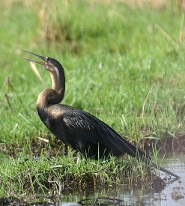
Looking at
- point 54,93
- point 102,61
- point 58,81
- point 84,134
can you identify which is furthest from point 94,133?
point 102,61

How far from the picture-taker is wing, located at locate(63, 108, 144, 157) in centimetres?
650

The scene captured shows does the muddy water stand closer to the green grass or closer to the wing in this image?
the green grass

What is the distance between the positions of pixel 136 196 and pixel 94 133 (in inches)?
40.6

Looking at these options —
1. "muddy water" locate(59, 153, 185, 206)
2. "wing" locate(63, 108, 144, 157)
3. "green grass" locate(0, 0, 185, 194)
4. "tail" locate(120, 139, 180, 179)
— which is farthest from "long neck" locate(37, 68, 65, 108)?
"muddy water" locate(59, 153, 185, 206)

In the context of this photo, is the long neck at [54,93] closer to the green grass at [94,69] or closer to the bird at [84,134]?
the bird at [84,134]

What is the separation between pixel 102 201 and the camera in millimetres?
5641

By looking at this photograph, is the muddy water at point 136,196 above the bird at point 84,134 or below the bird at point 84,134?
below

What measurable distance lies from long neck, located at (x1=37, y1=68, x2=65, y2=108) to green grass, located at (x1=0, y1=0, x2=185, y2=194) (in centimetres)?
50

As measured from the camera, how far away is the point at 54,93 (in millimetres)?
6988

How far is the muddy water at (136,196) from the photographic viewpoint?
18.3ft

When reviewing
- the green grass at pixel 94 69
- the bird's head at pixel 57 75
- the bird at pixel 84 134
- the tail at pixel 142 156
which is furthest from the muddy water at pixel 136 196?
the bird's head at pixel 57 75

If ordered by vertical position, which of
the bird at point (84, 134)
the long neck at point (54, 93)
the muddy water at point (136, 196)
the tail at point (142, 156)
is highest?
the long neck at point (54, 93)

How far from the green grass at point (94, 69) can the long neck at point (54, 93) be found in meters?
0.50

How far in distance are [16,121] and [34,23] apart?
411 cm
